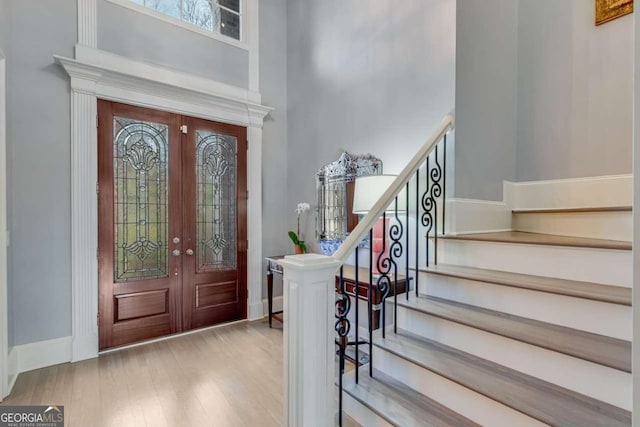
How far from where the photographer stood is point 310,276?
141 centimetres

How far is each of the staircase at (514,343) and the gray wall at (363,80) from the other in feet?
3.93

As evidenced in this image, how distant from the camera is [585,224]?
2000 mm

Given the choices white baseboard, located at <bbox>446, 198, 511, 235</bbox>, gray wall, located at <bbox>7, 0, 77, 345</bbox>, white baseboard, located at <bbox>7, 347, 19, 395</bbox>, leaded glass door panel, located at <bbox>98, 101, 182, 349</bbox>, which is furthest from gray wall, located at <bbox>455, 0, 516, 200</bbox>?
white baseboard, located at <bbox>7, 347, 19, 395</bbox>

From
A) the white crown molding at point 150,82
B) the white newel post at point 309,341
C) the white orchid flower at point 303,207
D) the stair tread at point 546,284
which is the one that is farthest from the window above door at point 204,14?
the stair tread at point 546,284

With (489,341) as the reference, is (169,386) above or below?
below

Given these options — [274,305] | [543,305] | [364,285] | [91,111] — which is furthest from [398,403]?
[91,111]

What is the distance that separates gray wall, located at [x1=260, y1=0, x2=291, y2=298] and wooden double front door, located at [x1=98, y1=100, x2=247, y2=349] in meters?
0.33

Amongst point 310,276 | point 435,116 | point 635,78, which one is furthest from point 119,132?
point 635,78

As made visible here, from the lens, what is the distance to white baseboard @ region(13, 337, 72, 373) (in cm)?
256

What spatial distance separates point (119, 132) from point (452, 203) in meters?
3.11

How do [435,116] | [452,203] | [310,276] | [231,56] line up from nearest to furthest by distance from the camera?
[310,276], [452,203], [435,116], [231,56]

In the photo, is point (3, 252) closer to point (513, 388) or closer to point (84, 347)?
point (84, 347)

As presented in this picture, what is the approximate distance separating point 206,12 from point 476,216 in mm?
3653

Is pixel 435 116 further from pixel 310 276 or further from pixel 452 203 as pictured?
pixel 310 276
